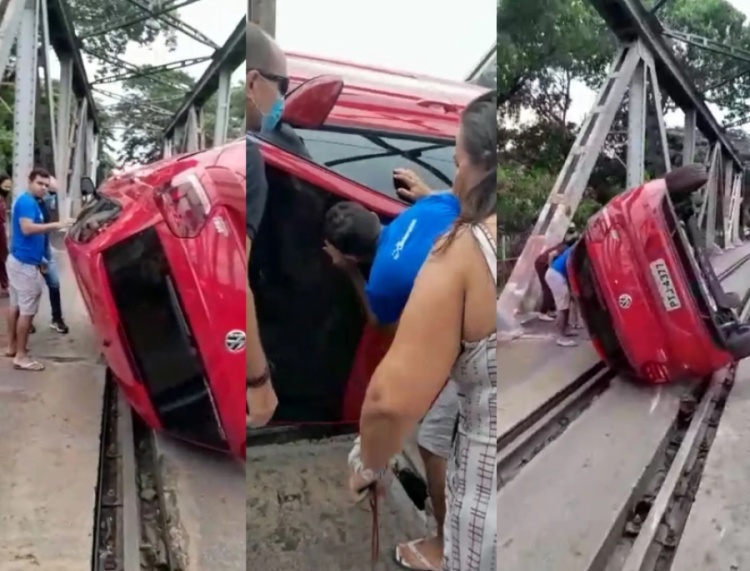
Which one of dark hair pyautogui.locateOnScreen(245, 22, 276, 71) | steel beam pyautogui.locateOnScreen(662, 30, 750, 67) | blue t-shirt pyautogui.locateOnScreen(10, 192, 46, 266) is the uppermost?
steel beam pyautogui.locateOnScreen(662, 30, 750, 67)

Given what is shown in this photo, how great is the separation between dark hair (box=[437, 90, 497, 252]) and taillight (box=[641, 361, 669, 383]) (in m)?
0.63

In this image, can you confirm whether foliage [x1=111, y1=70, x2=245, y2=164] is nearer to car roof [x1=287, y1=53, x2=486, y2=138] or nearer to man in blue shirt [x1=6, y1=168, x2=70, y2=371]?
man in blue shirt [x1=6, y1=168, x2=70, y2=371]

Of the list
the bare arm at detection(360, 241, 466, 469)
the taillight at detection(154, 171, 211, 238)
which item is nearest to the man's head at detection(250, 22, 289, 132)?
the bare arm at detection(360, 241, 466, 469)

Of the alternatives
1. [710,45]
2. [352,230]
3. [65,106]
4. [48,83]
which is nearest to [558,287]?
→ [352,230]

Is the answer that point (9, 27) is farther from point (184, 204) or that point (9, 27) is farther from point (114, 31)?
point (184, 204)

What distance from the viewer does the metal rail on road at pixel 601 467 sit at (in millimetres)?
943

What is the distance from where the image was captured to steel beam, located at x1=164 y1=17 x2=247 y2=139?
1025 millimetres

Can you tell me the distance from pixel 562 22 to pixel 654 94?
0.25 metres

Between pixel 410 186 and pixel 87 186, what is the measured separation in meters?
1.01

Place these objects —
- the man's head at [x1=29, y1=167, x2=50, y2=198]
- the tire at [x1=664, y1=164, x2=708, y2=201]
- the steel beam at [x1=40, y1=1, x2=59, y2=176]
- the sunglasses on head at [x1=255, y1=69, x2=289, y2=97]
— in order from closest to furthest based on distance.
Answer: the sunglasses on head at [x1=255, y1=69, x2=289, y2=97], the tire at [x1=664, y1=164, x2=708, y2=201], the steel beam at [x1=40, y1=1, x2=59, y2=176], the man's head at [x1=29, y1=167, x2=50, y2=198]

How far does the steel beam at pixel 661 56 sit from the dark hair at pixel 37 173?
1242 mm

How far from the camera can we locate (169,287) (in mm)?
1399

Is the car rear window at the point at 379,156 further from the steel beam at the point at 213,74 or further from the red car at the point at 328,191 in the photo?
the steel beam at the point at 213,74

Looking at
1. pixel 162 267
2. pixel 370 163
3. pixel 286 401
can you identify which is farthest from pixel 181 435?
pixel 370 163
